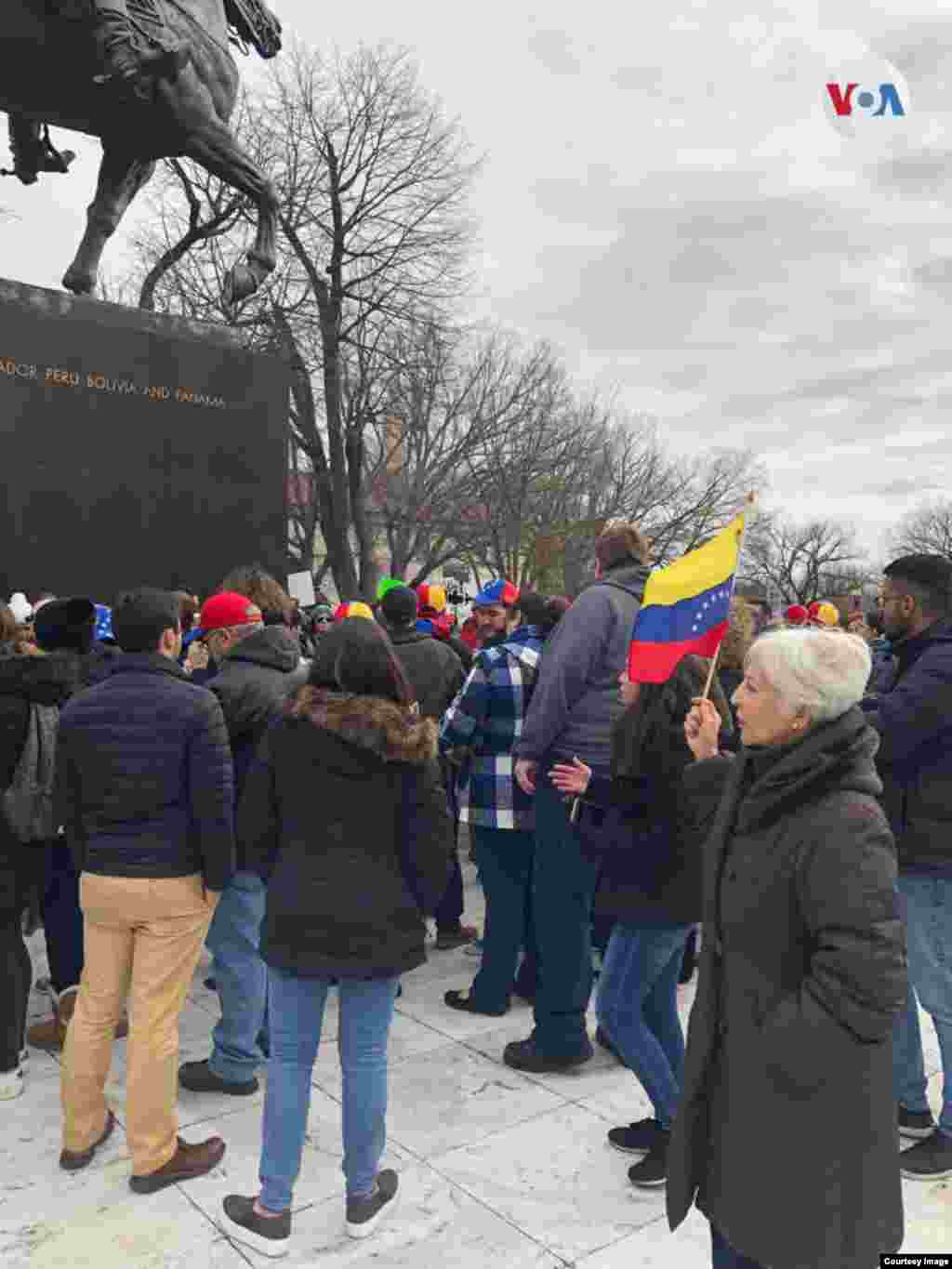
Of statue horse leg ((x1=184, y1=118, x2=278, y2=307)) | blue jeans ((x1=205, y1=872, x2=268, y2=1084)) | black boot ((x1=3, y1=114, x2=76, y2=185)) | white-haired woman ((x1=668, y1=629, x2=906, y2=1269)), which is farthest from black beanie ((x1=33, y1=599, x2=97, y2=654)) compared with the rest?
black boot ((x1=3, y1=114, x2=76, y2=185))

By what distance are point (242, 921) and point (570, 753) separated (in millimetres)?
1431

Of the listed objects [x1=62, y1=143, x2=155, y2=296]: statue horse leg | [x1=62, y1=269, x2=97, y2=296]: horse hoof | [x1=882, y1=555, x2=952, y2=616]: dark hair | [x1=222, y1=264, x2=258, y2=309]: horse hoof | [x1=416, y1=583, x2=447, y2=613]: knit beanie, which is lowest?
[x1=416, y1=583, x2=447, y2=613]: knit beanie

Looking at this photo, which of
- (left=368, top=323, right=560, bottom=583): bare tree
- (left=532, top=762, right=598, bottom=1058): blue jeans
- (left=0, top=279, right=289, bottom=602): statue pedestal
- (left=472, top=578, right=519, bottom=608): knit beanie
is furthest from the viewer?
(left=368, top=323, right=560, bottom=583): bare tree

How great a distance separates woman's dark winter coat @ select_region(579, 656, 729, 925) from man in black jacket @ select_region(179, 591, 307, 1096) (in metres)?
1.30

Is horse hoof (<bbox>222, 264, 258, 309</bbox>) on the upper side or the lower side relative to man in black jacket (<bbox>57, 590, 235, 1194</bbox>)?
upper

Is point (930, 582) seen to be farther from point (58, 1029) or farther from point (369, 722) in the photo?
point (58, 1029)

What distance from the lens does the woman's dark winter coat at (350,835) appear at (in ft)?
9.52

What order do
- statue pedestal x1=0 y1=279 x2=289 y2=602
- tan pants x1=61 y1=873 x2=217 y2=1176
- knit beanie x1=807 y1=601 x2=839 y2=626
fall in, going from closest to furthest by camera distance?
1. tan pants x1=61 y1=873 x2=217 y2=1176
2. statue pedestal x1=0 y1=279 x2=289 y2=602
3. knit beanie x1=807 y1=601 x2=839 y2=626

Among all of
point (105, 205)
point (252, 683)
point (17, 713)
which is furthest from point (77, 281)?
point (252, 683)

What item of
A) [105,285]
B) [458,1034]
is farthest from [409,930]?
[105,285]

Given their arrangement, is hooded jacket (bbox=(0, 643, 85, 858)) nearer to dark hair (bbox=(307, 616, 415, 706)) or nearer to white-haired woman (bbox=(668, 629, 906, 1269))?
dark hair (bbox=(307, 616, 415, 706))

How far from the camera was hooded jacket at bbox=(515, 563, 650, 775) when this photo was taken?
13.6 ft

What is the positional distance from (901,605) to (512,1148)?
90.1 inches

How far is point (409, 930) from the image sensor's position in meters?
2.99
